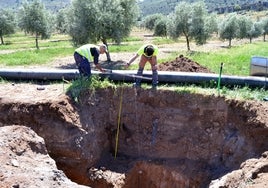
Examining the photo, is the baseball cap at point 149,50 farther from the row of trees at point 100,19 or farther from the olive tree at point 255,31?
the olive tree at point 255,31

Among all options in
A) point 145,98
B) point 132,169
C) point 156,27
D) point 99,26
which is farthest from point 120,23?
point 156,27

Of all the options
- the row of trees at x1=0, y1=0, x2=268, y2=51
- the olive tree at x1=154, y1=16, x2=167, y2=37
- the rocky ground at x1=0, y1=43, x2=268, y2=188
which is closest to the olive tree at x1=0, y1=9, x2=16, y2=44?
the row of trees at x1=0, y1=0, x2=268, y2=51

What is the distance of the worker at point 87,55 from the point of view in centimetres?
1330

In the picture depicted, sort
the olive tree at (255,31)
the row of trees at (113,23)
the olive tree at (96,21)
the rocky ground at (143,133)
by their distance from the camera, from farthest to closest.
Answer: the olive tree at (255,31) < the row of trees at (113,23) < the olive tree at (96,21) < the rocky ground at (143,133)

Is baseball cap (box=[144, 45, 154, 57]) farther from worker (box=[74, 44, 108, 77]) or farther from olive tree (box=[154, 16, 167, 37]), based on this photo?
olive tree (box=[154, 16, 167, 37])

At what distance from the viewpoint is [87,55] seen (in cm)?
1359

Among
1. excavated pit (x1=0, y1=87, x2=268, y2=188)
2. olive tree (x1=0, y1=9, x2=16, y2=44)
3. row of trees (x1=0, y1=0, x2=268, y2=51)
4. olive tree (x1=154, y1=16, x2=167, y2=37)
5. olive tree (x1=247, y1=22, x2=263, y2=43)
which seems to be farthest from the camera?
olive tree (x1=154, y1=16, x2=167, y2=37)

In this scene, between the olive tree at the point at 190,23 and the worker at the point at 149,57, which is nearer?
the worker at the point at 149,57

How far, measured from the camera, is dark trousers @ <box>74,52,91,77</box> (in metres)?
13.9

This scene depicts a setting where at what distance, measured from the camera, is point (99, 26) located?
2609 cm

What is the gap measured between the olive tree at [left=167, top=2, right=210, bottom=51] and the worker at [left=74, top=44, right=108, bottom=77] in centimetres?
2537

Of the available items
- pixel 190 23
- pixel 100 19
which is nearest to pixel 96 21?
pixel 100 19

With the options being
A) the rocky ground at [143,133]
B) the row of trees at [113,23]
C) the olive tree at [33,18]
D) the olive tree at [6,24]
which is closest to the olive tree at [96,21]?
the row of trees at [113,23]

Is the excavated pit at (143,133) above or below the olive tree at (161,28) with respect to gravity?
below
